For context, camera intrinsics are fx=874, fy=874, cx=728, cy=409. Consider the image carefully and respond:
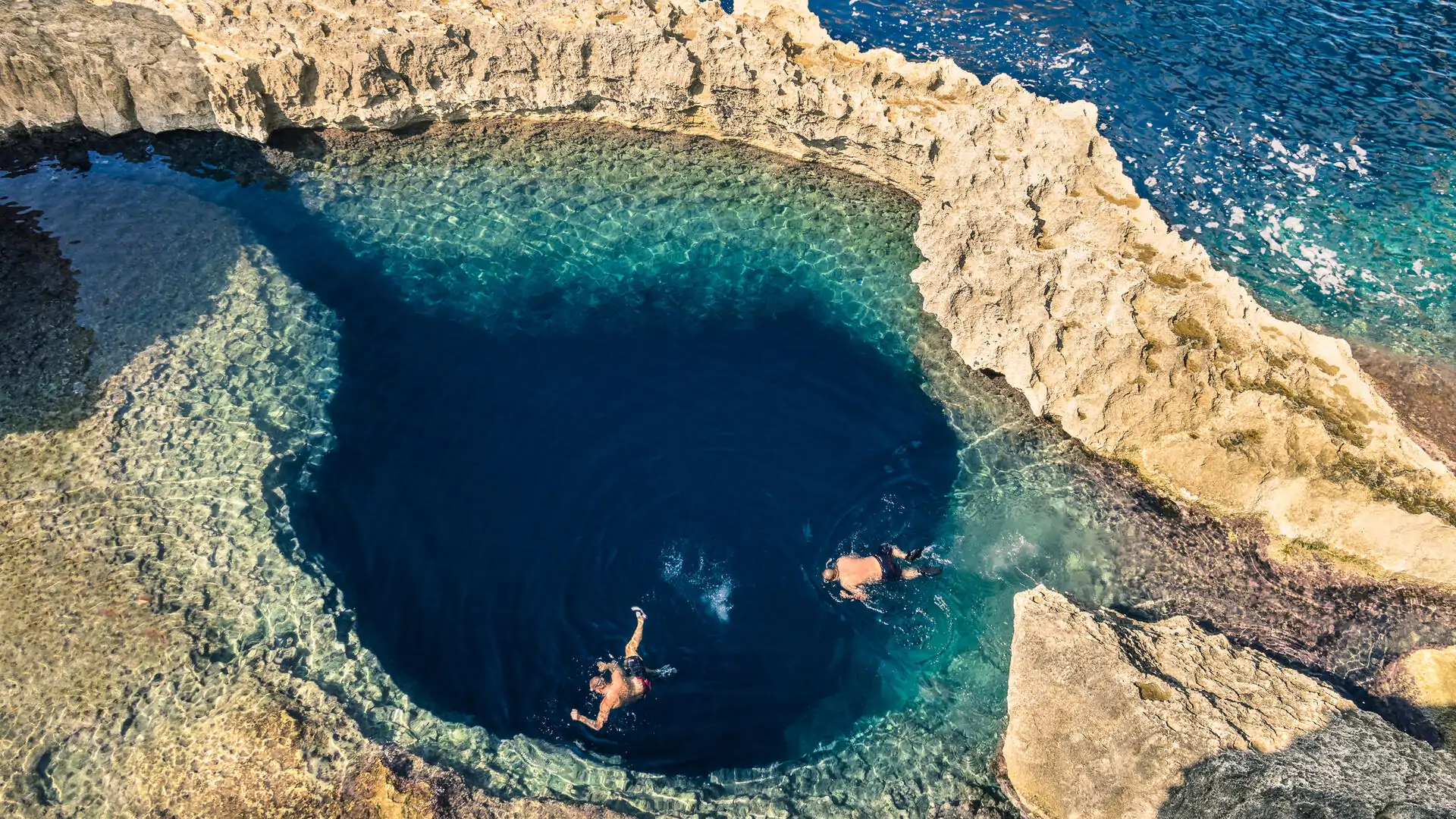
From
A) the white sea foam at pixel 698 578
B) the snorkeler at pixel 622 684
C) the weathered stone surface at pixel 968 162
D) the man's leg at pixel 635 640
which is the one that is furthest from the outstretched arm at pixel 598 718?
the weathered stone surface at pixel 968 162

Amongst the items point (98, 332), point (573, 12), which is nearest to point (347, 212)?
point (98, 332)

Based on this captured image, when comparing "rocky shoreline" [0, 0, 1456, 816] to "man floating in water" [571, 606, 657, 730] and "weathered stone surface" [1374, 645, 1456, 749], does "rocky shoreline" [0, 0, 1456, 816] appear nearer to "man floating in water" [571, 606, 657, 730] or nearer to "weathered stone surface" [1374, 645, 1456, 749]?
"weathered stone surface" [1374, 645, 1456, 749]

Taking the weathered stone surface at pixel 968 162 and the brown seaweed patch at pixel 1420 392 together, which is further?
the brown seaweed patch at pixel 1420 392

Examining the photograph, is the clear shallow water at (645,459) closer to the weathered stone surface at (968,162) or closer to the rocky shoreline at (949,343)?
the rocky shoreline at (949,343)

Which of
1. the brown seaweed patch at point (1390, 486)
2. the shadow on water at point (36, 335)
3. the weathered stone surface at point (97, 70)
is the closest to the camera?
the brown seaweed patch at point (1390, 486)

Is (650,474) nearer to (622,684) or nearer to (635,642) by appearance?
(635,642)

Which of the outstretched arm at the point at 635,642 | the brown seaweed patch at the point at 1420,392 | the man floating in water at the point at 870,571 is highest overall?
the brown seaweed patch at the point at 1420,392

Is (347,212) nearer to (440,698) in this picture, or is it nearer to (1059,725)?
(440,698)
